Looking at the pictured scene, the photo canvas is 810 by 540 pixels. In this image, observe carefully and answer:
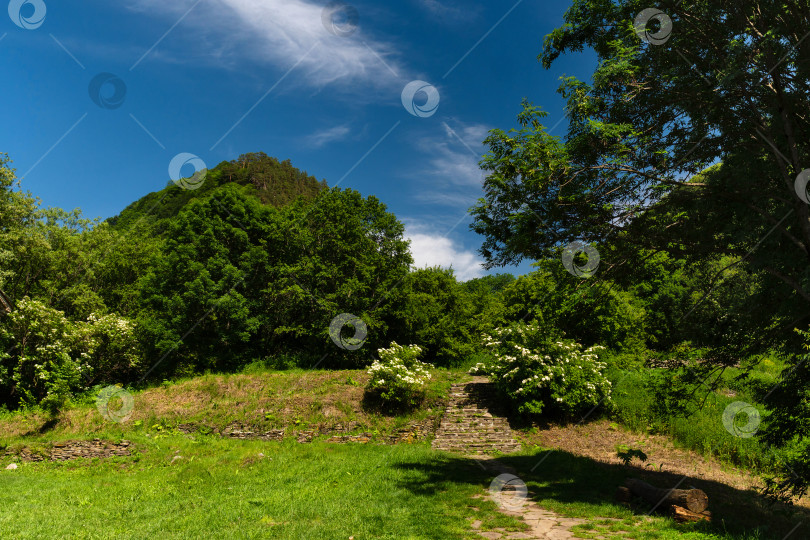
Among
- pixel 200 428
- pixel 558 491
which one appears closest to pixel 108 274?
pixel 200 428

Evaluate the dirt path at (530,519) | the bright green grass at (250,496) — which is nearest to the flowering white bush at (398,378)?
the bright green grass at (250,496)

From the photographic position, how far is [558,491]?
8.49m

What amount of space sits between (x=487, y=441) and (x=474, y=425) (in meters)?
1.14

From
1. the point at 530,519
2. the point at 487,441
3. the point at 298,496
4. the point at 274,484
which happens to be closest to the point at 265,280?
the point at 487,441

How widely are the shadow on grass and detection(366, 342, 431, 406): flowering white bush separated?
420 centimetres

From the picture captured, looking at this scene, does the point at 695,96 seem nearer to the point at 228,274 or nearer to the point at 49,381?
the point at 228,274

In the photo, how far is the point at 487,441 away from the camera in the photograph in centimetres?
1398

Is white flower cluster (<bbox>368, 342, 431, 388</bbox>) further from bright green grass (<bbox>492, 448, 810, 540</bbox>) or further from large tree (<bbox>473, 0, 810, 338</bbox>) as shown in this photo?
large tree (<bbox>473, 0, 810, 338</bbox>)

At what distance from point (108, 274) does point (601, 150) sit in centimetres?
3271

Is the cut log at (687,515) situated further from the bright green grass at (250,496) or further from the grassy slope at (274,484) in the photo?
the bright green grass at (250,496)

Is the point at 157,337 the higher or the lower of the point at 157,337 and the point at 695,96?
the lower

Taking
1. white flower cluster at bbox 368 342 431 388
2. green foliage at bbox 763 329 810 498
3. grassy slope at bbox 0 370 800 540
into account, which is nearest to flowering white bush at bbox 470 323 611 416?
grassy slope at bbox 0 370 800 540

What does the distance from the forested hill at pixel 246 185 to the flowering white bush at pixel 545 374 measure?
40.1 m

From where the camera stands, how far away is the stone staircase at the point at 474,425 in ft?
44.8
